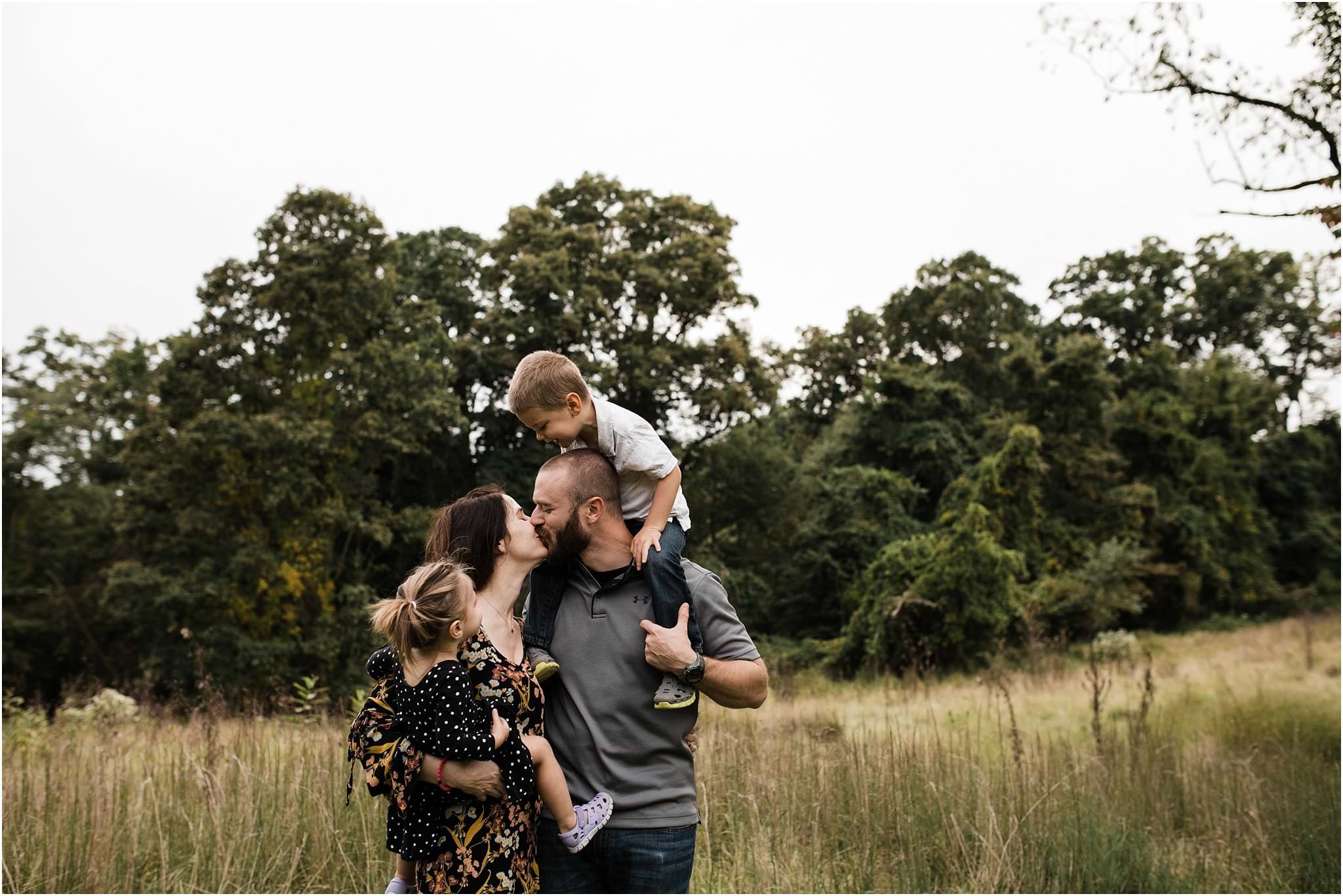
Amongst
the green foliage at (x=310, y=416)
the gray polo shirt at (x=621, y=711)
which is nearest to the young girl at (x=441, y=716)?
the gray polo shirt at (x=621, y=711)

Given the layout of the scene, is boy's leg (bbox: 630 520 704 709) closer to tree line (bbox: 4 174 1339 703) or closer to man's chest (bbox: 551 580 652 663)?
man's chest (bbox: 551 580 652 663)

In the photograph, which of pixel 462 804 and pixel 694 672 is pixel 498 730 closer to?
pixel 462 804

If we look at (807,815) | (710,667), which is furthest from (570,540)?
(807,815)

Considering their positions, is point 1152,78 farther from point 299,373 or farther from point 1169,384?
point 1169,384

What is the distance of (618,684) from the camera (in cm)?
239

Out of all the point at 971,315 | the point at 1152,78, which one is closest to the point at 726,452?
the point at 971,315

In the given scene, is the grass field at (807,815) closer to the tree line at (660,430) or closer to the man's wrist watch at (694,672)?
the man's wrist watch at (694,672)

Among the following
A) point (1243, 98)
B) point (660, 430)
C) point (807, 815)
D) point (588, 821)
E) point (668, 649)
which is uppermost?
point (660, 430)

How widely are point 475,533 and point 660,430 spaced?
65.2 feet

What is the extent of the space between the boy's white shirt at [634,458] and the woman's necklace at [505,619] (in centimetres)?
52

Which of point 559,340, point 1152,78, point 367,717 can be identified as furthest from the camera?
point 559,340

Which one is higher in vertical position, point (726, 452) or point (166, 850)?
point (726, 452)

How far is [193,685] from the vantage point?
18.5 metres

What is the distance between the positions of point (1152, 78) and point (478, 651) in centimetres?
579
